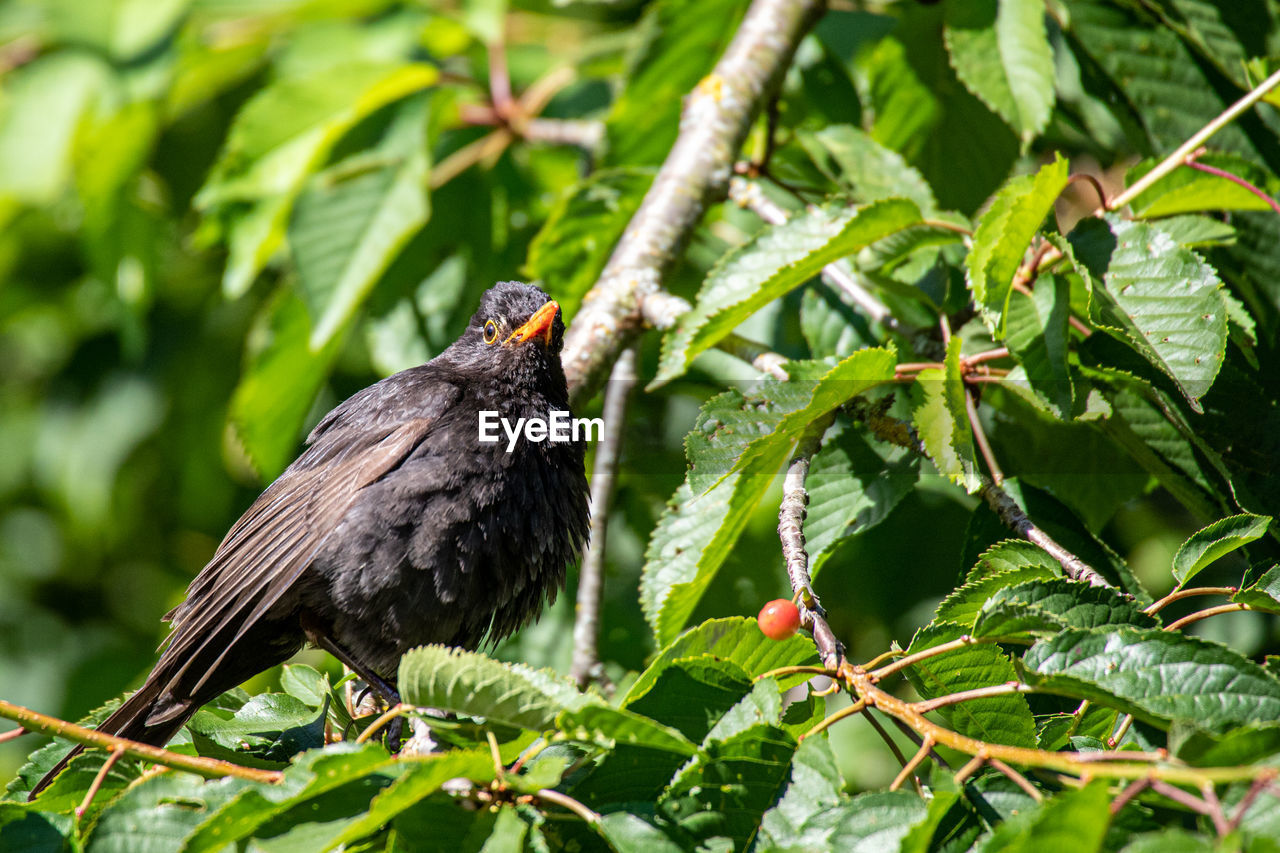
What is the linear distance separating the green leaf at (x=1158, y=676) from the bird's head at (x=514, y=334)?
2004mm

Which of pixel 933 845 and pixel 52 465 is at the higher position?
pixel 933 845

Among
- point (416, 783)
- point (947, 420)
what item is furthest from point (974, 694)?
point (416, 783)

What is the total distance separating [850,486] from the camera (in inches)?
106

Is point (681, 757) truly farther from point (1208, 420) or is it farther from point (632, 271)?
point (632, 271)

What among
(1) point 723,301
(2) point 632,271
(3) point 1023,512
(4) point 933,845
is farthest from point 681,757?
(2) point 632,271

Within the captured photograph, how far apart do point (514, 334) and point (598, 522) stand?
0.75 m

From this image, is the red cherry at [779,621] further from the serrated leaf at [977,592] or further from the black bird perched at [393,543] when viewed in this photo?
the black bird perched at [393,543]

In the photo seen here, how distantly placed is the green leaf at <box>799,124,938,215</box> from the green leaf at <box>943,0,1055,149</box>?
341 mm

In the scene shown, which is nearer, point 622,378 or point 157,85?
point 622,378

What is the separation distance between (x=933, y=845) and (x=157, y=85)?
399cm

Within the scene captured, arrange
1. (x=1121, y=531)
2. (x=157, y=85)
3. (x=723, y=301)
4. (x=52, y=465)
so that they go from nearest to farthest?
(x=723, y=301)
(x=157, y=85)
(x=1121, y=531)
(x=52, y=465)

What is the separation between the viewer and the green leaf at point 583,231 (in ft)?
11.7

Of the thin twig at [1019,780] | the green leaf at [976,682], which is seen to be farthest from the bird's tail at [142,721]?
the thin twig at [1019,780]

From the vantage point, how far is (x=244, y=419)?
3.62 metres
